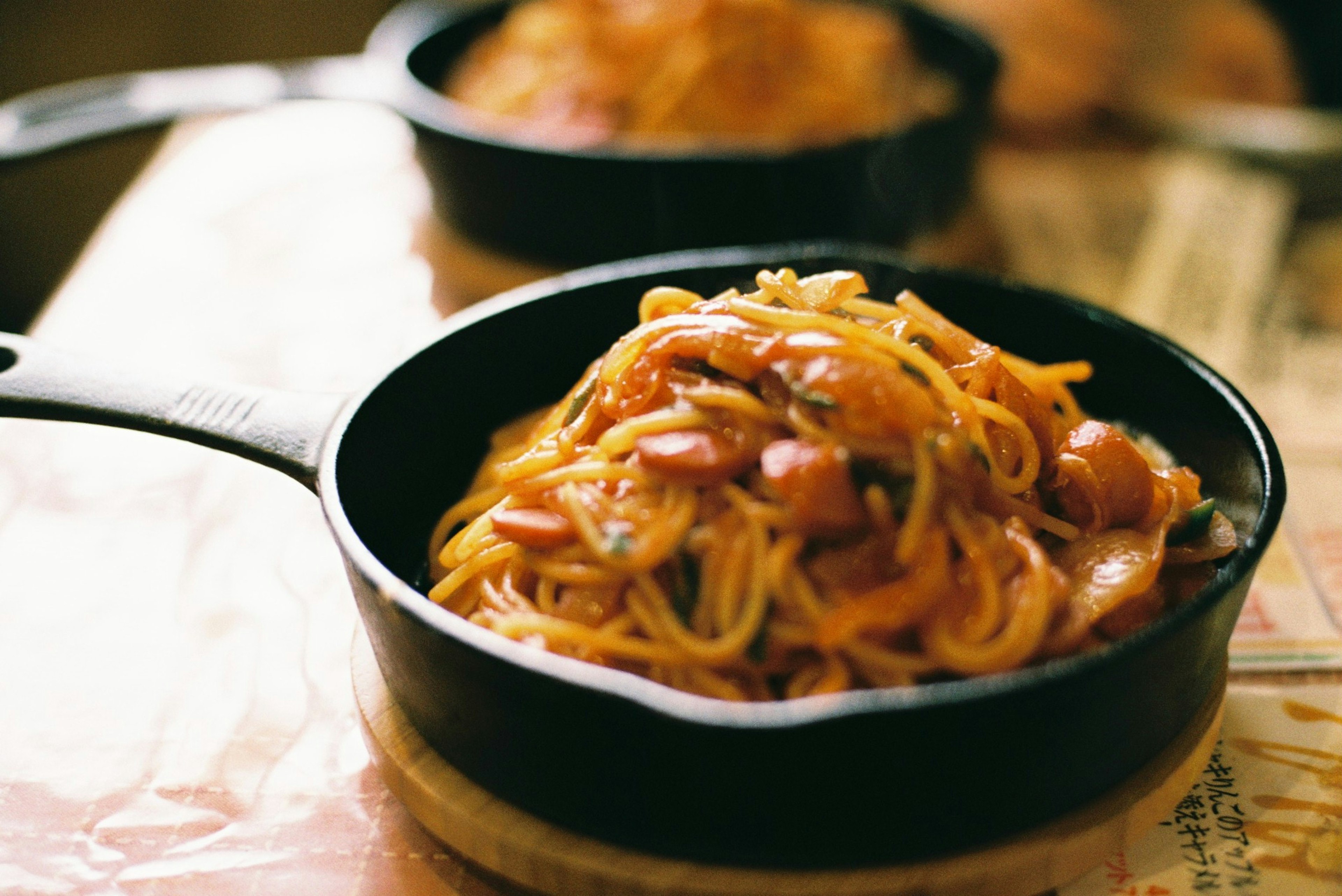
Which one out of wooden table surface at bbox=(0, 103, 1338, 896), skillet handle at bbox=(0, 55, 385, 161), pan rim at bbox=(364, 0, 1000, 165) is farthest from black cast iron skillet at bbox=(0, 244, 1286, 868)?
skillet handle at bbox=(0, 55, 385, 161)

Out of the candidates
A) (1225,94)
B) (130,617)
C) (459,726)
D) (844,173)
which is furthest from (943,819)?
(1225,94)

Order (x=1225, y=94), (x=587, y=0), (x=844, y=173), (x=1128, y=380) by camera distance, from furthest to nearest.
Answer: (x=1225, y=94)
(x=587, y=0)
(x=844, y=173)
(x=1128, y=380)

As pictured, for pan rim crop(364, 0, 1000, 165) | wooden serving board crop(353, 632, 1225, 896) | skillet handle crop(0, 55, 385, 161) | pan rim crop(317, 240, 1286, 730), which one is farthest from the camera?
skillet handle crop(0, 55, 385, 161)

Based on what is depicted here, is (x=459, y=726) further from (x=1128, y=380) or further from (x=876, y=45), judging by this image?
(x=876, y=45)

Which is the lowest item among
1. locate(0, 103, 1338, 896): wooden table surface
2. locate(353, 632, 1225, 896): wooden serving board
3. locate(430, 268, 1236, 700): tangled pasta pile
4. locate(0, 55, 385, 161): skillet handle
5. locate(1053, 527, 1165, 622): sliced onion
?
locate(0, 103, 1338, 896): wooden table surface

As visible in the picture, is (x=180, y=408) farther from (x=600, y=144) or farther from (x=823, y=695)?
(x=600, y=144)

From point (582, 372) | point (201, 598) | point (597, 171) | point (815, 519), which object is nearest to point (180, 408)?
point (201, 598)

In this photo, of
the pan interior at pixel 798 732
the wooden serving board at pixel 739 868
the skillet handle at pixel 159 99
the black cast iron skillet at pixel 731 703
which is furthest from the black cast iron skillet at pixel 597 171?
the wooden serving board at pixel 739 868

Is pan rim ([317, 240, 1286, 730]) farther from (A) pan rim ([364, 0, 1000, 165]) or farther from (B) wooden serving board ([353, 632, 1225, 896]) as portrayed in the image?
(A) pan rim ([364, 0, 1000, 165])
